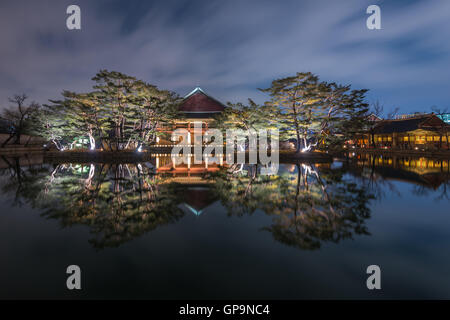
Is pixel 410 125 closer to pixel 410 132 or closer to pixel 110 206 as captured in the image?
pixel 410 132

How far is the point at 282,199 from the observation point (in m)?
6.65

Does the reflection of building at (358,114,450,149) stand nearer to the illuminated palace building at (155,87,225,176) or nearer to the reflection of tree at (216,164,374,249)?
the illuminated palace building at (155,87,225,176)

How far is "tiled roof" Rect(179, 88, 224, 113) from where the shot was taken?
43.5 m

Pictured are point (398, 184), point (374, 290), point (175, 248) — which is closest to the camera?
point (374, 290)

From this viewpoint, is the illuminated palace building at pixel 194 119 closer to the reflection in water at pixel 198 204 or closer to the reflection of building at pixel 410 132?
the reflection in water at pixel 198 204

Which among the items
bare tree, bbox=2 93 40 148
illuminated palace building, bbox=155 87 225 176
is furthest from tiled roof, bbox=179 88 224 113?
bare tree, bbox=2 93 40 148

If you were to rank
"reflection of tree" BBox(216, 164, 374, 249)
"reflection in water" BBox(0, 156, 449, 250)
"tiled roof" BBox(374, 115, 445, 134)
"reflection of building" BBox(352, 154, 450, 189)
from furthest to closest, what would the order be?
"tiled roof" BBox(374, 115, 445, 134) < "reflection of building" BBox(352, 154, 450, 189) < "reflection in water" BBox(0, 156, 449, 250) < "reflection of tree" BBox(216, 164, 374, 249)

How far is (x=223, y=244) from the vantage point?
156 inches

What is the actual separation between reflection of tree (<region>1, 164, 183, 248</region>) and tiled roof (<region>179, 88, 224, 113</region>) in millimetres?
36345

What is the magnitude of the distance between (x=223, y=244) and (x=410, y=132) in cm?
4135

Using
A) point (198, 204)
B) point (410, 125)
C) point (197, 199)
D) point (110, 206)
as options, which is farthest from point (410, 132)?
point (110, 206)
